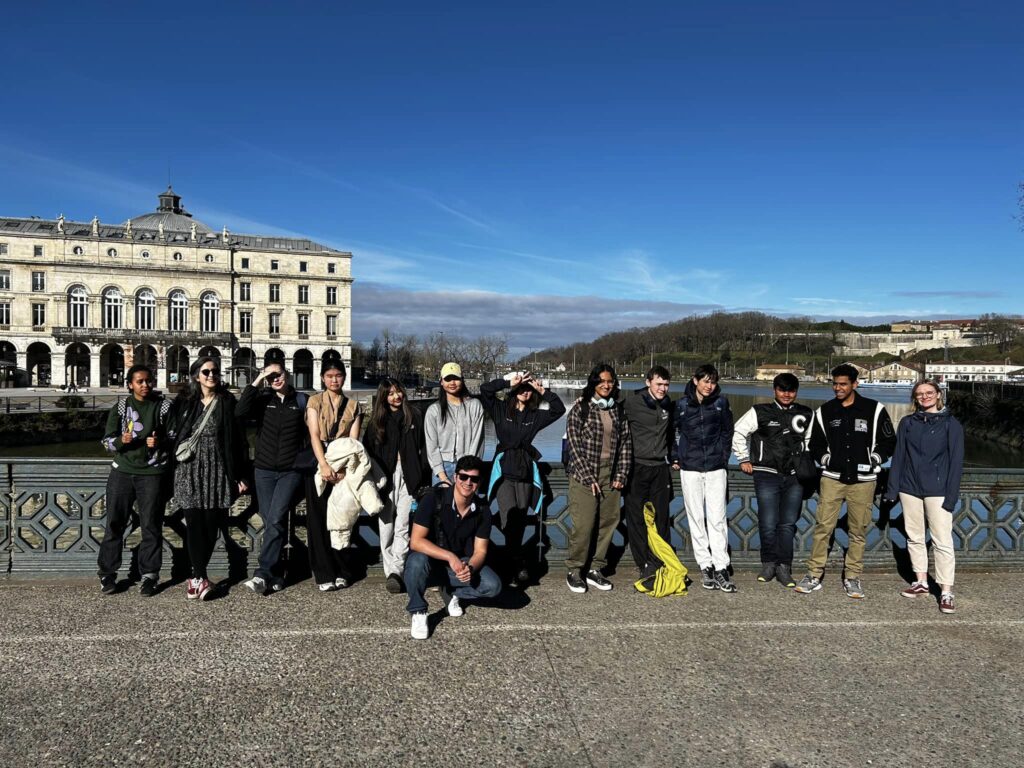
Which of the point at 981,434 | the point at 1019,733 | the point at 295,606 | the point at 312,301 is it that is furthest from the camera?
the point at 312,301

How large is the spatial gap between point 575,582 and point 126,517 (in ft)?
11.6

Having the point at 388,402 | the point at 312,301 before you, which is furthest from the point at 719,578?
the point at 312,301

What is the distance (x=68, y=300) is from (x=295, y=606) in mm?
68620

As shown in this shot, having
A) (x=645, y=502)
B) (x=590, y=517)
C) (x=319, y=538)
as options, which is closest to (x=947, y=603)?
(x=645, y=502)

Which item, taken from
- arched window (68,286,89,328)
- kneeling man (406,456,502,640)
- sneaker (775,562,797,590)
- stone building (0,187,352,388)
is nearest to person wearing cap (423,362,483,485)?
kneeling man (406,456,502,640)

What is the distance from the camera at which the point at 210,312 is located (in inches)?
2596

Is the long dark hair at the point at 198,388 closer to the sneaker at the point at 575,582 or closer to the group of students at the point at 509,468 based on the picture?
the group of students at the point at 509,468

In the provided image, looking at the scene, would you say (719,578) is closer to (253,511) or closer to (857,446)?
(857,446)

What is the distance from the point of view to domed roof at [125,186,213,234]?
2904 inches

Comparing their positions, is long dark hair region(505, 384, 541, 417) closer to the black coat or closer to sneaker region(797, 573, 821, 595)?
the black coat

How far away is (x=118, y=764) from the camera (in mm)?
3064

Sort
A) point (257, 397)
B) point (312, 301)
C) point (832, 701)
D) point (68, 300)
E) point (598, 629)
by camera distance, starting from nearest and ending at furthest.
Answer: point (832, 701), point (598, 629), point (257, 397), point (68, 300), point (312, 301)

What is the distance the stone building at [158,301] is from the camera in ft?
199

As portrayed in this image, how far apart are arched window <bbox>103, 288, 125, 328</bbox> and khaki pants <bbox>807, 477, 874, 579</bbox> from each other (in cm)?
6944
